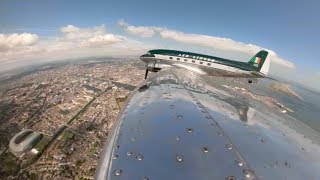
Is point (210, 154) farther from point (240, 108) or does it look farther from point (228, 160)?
point (240, 108)

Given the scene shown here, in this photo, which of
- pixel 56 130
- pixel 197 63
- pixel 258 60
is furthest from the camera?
pixel 56 130

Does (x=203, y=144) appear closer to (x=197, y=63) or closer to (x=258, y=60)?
(x=197, y=63)

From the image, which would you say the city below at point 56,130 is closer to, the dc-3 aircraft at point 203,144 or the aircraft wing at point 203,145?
the dc-3 aircraft at point 203,144

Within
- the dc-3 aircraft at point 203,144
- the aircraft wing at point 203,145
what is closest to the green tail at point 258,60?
the dc-3 aircraft at point 203,144

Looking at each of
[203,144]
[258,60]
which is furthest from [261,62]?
[203,144]

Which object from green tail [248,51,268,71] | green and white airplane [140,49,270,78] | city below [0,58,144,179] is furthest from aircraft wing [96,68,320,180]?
green tail [248,51,268,71]

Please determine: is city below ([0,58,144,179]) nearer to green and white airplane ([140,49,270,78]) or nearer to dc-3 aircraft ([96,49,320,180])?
dc-3 aircraft ([96,49,320,180])
